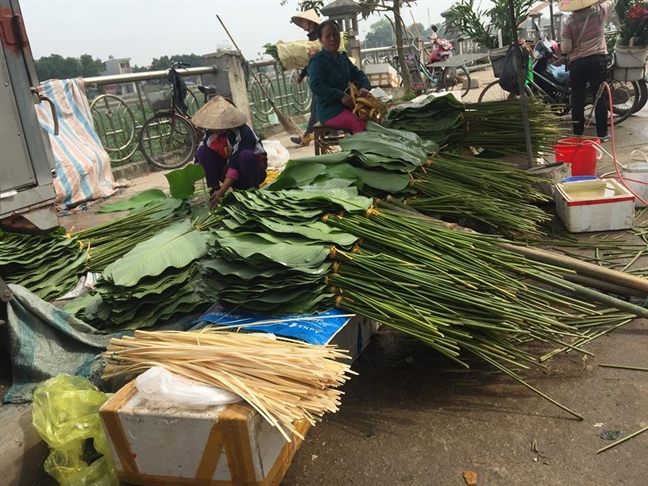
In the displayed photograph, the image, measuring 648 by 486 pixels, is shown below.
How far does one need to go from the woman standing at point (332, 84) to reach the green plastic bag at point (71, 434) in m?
3.54

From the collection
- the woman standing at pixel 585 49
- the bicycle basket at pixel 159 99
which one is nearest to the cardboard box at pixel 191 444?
the woman standing at pixel 585 49

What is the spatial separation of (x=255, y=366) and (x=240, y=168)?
2.41 metres

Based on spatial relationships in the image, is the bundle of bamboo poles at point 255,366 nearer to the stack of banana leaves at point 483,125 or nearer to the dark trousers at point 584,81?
the stack of banana leaves at point 483,125

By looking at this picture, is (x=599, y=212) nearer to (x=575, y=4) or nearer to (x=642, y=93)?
(x=575, y=4)

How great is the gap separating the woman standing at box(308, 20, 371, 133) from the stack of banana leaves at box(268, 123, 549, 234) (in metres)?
1.35

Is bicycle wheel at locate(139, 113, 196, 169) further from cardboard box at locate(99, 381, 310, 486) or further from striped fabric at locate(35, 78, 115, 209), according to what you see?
cardboard box at locate(99, 381, 310, 486)

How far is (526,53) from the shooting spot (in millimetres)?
6895

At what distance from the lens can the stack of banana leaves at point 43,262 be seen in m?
2.95

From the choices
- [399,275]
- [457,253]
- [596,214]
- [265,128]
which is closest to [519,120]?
[596,214]

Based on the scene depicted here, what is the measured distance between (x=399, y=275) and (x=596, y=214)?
2.20m

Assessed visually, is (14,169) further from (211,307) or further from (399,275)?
(399,275)

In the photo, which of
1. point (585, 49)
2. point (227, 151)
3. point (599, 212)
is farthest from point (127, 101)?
point (599, 212)

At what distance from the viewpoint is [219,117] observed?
3986 millimetres

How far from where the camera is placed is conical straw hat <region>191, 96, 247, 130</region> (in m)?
3.96
